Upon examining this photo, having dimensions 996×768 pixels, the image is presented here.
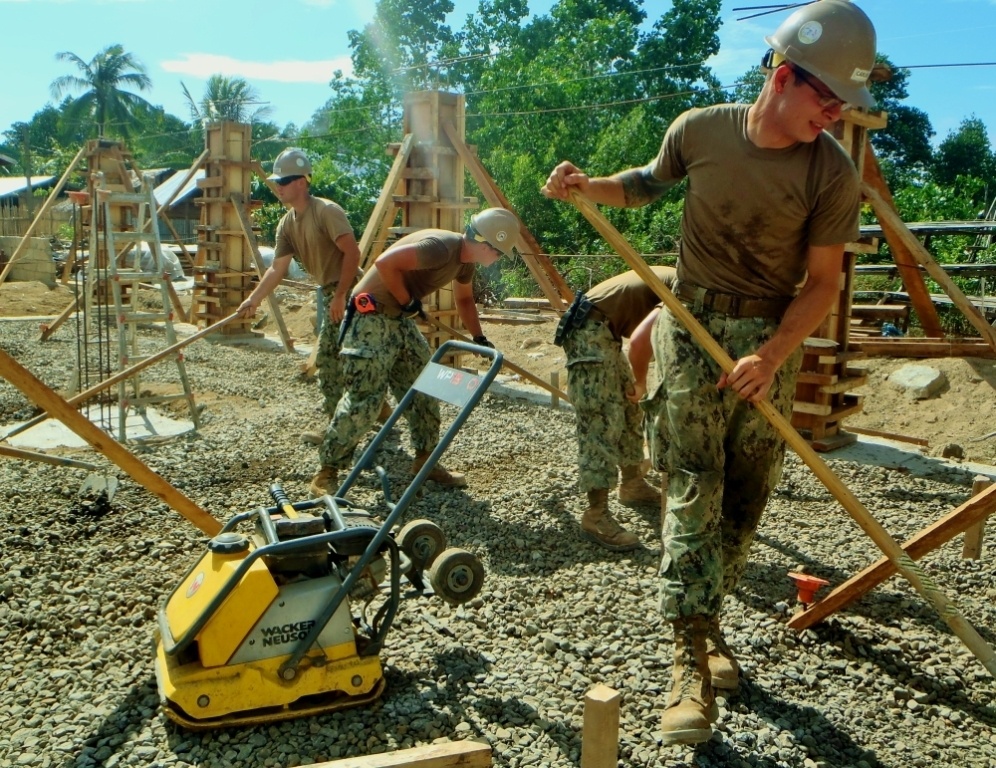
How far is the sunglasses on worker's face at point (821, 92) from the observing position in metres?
2.96

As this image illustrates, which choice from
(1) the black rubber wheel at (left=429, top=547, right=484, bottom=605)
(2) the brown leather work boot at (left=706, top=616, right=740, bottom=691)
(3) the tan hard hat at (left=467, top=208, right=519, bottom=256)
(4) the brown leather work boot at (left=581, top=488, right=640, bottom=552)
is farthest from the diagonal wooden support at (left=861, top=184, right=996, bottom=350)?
(1) the black rubber wheel at (left=429, top=547, right=484, bottom=605)

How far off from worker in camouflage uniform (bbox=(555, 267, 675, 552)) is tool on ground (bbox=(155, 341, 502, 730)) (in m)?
1.85

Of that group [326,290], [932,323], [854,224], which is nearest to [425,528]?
[854,224]

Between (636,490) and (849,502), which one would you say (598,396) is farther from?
(849,502)

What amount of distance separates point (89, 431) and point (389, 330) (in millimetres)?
2787

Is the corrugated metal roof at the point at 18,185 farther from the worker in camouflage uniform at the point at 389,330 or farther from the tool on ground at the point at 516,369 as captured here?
the worker in camouflage uniform at the point at 389,330

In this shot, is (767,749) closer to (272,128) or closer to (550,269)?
(550,269)

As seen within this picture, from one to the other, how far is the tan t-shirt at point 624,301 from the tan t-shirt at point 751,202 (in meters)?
1.62

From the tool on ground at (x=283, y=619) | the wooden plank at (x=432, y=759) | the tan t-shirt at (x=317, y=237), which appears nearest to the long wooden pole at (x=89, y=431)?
the tool on ground at (x=283, y=619)

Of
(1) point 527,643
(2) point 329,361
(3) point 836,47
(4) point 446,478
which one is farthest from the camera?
(2) point 329,361

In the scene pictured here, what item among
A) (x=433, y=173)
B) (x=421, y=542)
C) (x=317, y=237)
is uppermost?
(x=433, y=173)

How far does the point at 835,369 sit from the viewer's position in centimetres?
755

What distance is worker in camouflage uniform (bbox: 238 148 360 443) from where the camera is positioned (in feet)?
21.6

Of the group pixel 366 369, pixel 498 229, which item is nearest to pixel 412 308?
pixel 366 369
